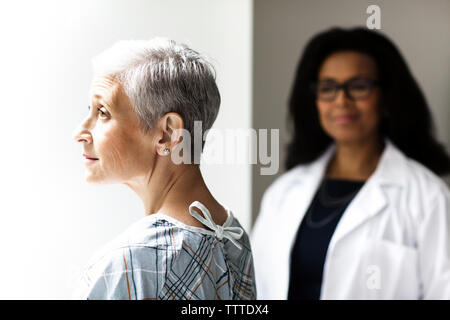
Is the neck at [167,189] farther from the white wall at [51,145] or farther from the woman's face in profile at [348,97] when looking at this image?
the woman's face in profile at [348,97]

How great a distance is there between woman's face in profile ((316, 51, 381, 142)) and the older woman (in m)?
0.61

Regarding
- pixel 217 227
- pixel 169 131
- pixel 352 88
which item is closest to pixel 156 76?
pixel 169 131

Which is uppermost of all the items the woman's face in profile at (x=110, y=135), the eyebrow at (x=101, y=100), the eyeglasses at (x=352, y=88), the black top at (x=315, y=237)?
the eyeglasses at (x=352, y=88)

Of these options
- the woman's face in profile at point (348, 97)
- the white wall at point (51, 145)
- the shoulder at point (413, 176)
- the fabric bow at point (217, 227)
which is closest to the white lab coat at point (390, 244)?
the shoulder at point (413, 176)

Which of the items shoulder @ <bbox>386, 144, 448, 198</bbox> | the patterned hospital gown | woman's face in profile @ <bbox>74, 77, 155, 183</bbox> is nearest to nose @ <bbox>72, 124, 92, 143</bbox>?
woman's face in profile @ <bbox>74, 77, 155, 183</bbox>

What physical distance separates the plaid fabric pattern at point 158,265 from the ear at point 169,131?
8cm

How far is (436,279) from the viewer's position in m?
1.05

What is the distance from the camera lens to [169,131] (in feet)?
1.77

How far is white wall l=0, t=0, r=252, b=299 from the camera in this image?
57 cm

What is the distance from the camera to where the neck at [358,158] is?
1.20 m

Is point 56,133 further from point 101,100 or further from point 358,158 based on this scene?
point 358,158
